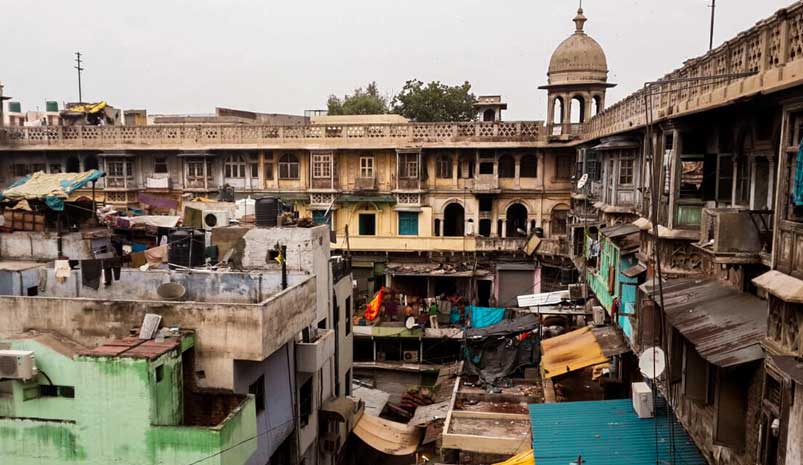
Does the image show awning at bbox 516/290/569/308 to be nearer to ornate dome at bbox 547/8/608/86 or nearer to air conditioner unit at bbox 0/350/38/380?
ornate dome at bbox 547/8/608/86

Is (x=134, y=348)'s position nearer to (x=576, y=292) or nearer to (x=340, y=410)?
(x=340, y=410)

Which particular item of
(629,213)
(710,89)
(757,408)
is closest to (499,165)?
(629,213)

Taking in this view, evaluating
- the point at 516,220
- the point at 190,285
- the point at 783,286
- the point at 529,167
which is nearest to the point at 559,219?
the point at 516,220

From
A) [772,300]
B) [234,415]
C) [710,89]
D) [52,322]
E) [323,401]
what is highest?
[710,89]

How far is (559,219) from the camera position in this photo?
3186cm

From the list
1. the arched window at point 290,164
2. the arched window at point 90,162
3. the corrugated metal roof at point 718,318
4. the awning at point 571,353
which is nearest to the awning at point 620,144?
the awning at point 571,353

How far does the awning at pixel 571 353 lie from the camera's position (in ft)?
51.0

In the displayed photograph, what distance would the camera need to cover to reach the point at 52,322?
13.0 meters

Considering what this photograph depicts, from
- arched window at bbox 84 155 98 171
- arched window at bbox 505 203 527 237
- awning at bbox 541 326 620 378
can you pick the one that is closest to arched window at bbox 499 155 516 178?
arched window at bbox 505 203 527 237

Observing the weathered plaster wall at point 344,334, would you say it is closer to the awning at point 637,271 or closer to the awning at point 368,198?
the awning at point 368,198

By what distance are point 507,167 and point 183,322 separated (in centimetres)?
2240

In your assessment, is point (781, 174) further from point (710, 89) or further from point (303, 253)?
point (303, 253)

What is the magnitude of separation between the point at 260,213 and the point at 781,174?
47.3 feet

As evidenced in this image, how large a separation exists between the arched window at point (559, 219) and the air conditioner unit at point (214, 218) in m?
16.7
